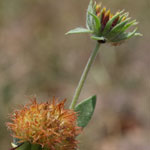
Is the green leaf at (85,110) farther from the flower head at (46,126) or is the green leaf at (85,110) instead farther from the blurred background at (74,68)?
the blurred background at (74,68)

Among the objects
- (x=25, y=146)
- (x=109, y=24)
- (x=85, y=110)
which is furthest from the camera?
(x=85, y=110)

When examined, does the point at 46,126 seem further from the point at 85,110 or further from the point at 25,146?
the point at 85,110

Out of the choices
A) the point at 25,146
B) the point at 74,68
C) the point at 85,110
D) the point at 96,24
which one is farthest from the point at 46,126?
the point at 74,68

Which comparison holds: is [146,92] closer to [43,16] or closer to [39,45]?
[39,45]

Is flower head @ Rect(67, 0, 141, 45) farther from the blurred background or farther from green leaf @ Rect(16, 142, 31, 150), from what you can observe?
the blurred background

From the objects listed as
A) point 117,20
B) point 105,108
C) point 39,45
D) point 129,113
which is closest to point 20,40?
point 39,45

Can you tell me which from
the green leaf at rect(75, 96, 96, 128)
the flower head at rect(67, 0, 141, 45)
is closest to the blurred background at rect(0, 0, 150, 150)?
the green leaf at rect(75, 96, 96, 128)
